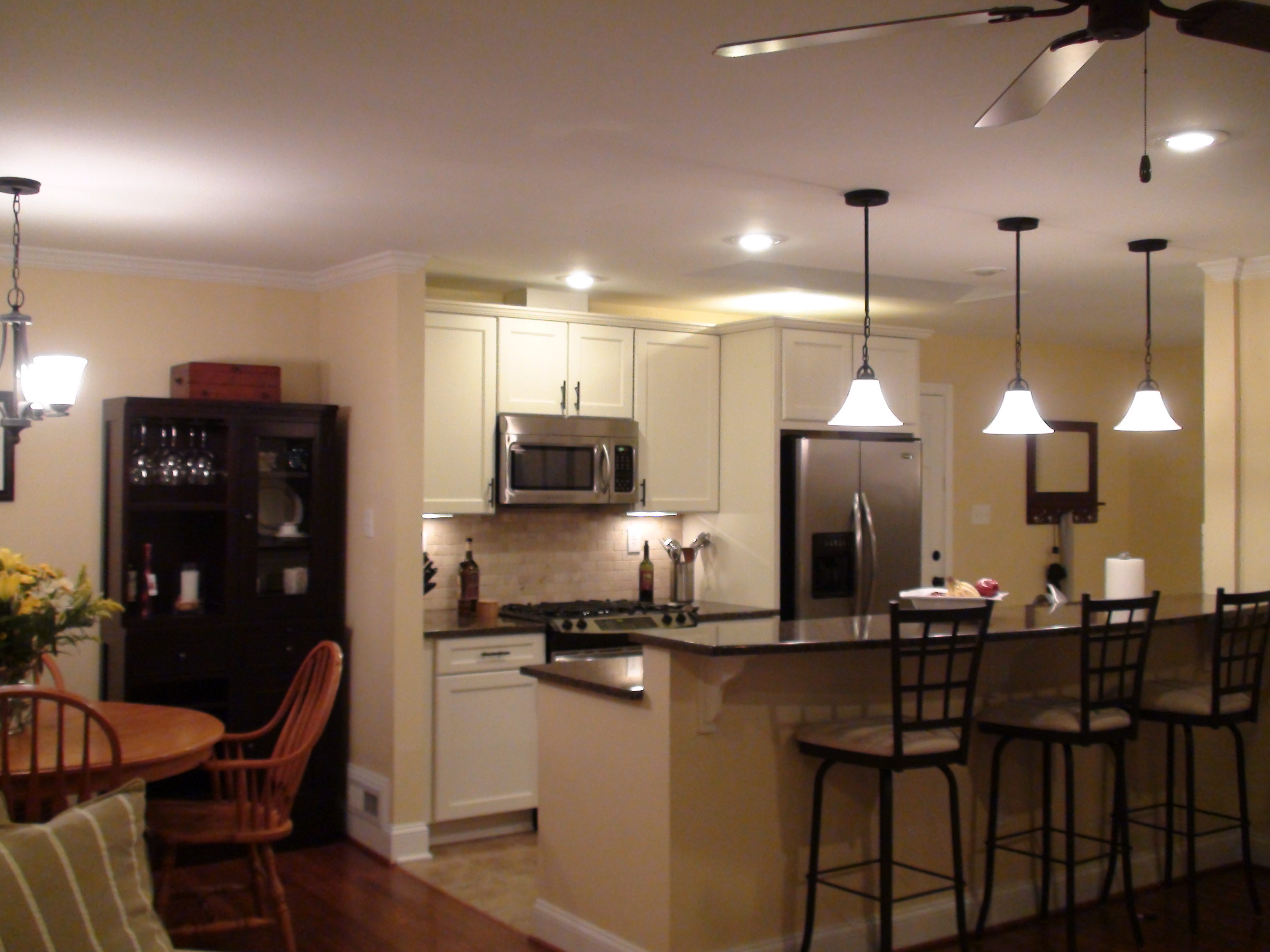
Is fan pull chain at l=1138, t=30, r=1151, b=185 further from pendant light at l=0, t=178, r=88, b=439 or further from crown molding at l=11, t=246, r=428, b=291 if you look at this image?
pendant light at l=0, t=178, r=88, b=439

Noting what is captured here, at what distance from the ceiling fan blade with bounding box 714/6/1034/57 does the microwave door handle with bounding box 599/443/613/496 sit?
11.8 ft

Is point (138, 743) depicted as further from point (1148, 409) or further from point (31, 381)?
point (1148, 409)

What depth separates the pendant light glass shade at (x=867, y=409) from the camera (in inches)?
153

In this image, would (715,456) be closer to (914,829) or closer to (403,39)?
(914,829)

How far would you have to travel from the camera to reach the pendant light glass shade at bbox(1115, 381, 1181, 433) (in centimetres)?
434

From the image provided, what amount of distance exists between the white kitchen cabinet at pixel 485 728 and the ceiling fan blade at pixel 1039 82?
3.25 meters

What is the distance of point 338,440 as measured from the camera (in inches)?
200

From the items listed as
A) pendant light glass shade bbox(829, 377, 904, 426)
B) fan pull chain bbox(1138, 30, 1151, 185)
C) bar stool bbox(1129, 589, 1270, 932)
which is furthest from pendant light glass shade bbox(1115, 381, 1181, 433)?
fan pull chain bbox(1138, 30, 1151, 185)

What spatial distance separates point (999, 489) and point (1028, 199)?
3.66m

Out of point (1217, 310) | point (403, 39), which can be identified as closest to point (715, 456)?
point (1217, 310)

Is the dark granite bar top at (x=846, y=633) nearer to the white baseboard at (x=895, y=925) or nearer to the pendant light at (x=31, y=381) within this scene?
the white baseboard at (x=895, y=925)

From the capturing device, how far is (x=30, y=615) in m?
3.29

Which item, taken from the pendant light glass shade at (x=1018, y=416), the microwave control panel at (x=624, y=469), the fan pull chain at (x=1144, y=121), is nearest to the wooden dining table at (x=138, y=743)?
the microwave control panel at (x=624, y=469)

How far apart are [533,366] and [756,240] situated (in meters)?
1.33
